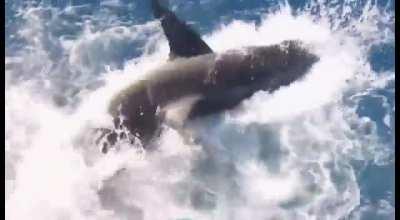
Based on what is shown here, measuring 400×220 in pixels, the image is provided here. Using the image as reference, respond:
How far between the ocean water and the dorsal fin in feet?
0.96

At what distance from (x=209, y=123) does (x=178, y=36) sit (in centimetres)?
144

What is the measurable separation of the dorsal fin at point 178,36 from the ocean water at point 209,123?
0.96 ft

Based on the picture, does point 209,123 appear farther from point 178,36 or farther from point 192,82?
point 178,36

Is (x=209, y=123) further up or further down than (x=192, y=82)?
further down

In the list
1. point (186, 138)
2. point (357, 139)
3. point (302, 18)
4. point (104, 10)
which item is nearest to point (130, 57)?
point (104, 10)

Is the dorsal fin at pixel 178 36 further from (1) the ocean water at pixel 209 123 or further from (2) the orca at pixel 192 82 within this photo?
(1) the ocean water at pixel 209 123

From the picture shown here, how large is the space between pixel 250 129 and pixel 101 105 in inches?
96.8

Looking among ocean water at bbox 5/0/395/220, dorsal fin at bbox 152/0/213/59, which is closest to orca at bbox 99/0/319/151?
dorsal fin at bbox 152/0/213/59

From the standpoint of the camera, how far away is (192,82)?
1138cm

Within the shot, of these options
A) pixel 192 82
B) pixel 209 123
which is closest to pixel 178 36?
pixel 192 82

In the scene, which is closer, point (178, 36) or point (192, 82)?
point (192, 82)

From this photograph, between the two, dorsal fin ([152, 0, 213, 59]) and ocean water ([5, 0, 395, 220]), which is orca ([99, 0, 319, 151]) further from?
ocean water ([5, 0, 395, 220])
